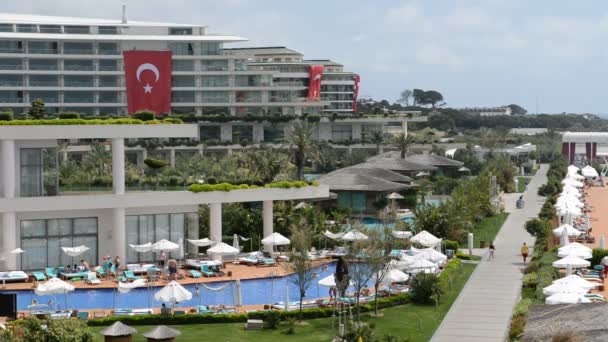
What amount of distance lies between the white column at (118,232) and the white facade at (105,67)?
2081 inches

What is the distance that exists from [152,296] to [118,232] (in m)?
6.76

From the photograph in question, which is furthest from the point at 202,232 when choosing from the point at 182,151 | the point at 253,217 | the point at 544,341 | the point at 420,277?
the point at 182,151

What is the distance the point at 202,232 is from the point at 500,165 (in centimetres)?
4348

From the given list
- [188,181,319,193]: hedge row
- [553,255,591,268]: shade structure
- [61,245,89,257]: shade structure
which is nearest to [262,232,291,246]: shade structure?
[188,181,319,193]: hedge row

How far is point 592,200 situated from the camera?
80.1 meters

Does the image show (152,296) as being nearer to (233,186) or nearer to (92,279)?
(92,279)

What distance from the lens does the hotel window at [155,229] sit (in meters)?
47.3

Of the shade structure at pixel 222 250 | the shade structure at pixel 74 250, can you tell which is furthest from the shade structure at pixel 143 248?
the shade structure at pixel 222 250

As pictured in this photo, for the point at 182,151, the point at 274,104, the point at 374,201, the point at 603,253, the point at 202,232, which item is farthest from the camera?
the point at 274,104

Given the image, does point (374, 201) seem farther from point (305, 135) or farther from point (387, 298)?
point (387, 298)

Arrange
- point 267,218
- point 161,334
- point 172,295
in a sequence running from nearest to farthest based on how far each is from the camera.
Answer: point 161,334 → point 172,295 → point 267,218

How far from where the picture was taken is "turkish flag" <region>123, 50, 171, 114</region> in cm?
8325

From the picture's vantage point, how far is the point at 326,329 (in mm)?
33438

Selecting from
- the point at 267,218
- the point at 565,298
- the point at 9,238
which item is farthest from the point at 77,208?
the point at 565,298
